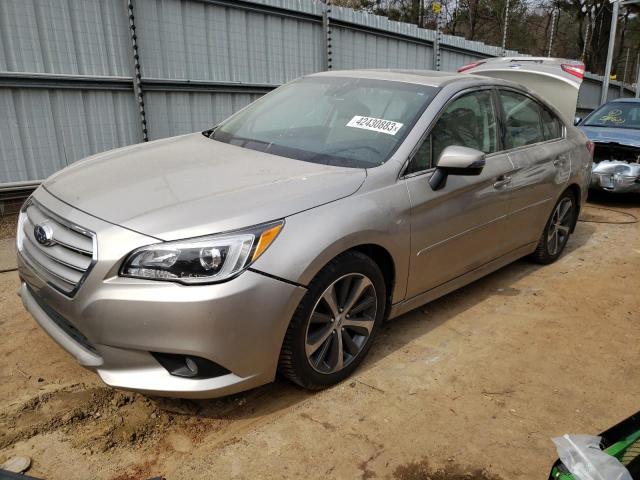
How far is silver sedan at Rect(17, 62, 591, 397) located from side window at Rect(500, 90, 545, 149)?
0.03 m


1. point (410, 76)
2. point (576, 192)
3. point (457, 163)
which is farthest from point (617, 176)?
point (457, 163)

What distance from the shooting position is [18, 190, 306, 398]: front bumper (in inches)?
87.1

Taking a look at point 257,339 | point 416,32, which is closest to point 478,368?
point 257,339

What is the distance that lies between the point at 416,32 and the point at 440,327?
28.5ft

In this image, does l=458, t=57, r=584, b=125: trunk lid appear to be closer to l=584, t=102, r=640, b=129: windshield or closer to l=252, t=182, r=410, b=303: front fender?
l=584, t=102, r=640, b=129: windshield

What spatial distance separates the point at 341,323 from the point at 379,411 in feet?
1.59

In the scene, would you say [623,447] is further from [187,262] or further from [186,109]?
[186,109]

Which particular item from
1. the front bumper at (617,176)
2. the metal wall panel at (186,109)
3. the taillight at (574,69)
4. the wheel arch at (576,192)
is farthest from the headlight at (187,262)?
the taillight at (574,69)

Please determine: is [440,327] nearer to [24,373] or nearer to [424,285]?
[424,285]

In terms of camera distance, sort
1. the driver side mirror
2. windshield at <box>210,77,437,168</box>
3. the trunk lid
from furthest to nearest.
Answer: the trunk lid → windshield at <box>210,77,437,168</box> → the driver side mirror

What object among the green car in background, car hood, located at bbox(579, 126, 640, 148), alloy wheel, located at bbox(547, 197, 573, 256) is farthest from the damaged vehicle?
the green car in background

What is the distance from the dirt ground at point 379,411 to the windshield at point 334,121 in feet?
4.12

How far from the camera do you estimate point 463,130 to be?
11.7 ft

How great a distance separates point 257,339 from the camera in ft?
7.75
